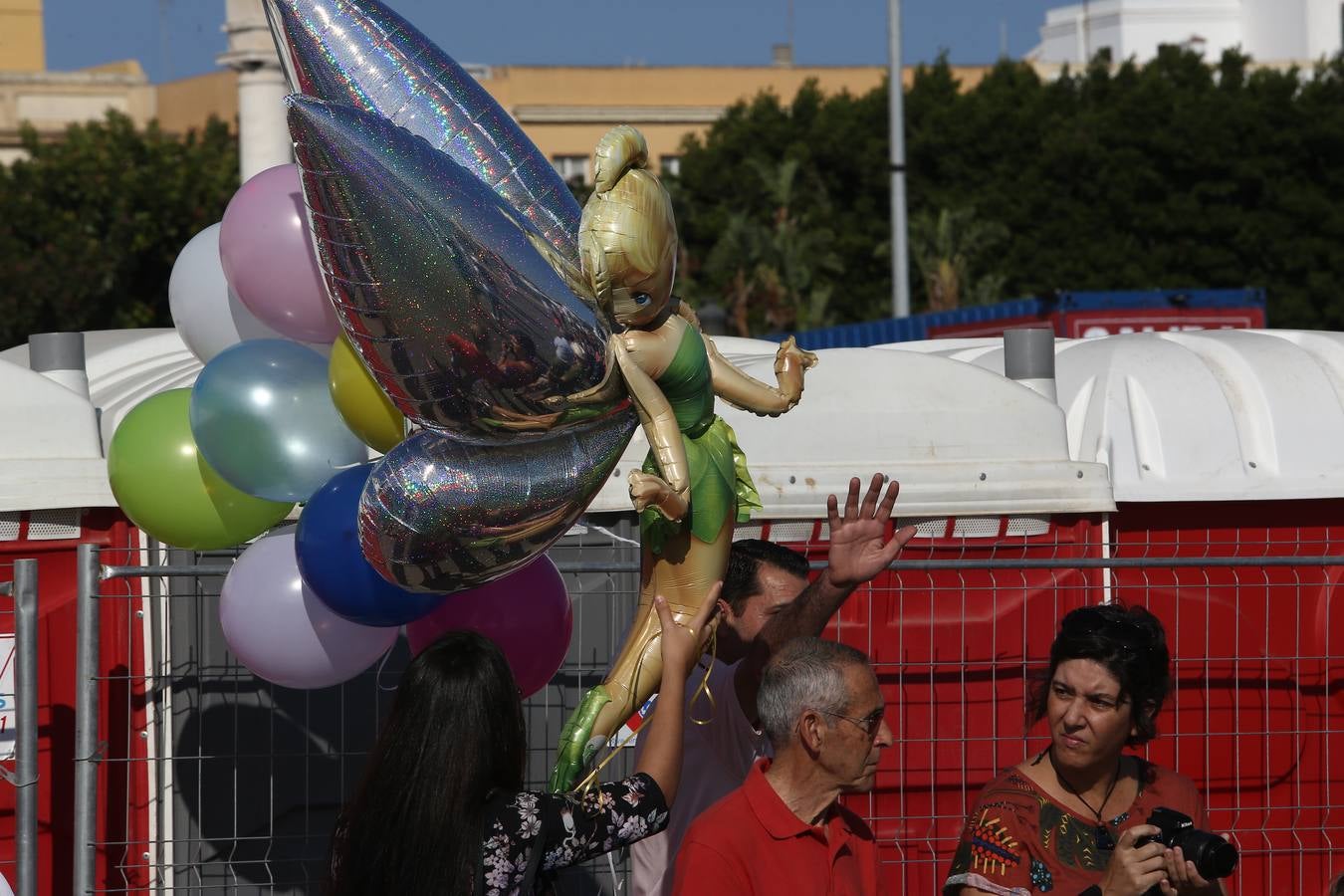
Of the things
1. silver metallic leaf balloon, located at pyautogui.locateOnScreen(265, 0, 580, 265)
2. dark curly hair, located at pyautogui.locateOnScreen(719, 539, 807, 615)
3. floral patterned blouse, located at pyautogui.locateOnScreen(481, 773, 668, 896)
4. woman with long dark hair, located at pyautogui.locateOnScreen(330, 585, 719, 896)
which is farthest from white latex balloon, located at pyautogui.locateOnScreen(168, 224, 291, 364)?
floral patterned blouse, located at pyautogui.locateOnScreen(481, 773, 668, 896)

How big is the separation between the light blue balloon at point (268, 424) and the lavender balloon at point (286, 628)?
0.18m

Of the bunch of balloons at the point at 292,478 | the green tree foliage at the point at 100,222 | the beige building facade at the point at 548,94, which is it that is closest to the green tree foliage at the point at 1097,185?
the beige building facade at the point at 548,94

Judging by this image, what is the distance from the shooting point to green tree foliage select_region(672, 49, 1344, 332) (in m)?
29.0

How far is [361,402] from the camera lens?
3.53 m

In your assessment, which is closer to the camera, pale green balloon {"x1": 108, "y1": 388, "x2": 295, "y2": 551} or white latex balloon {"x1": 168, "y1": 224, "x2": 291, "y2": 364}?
pale green balloon {"x1": 108, "y1": 388, "x2": 295, "y2": 551}

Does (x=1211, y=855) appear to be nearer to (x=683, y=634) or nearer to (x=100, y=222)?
(x=683, y=634)

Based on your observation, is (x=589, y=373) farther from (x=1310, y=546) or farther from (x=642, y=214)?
(x=1310, y=546)

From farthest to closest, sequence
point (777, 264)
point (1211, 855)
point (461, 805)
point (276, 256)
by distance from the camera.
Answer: point (777, 264), point (276, 256), point (1211, 855), point (461, 805)

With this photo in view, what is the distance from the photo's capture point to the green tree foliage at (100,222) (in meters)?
28.1

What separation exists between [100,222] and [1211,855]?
96.1 feet

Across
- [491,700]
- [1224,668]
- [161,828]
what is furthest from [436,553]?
[1224,668]

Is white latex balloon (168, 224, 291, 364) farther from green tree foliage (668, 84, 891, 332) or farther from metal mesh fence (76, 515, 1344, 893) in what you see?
green tree foliage (668, 84, 891, 332)

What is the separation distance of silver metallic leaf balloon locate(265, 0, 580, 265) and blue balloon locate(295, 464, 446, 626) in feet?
2.22

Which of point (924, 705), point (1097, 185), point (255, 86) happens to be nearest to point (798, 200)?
point (1097, 185)
